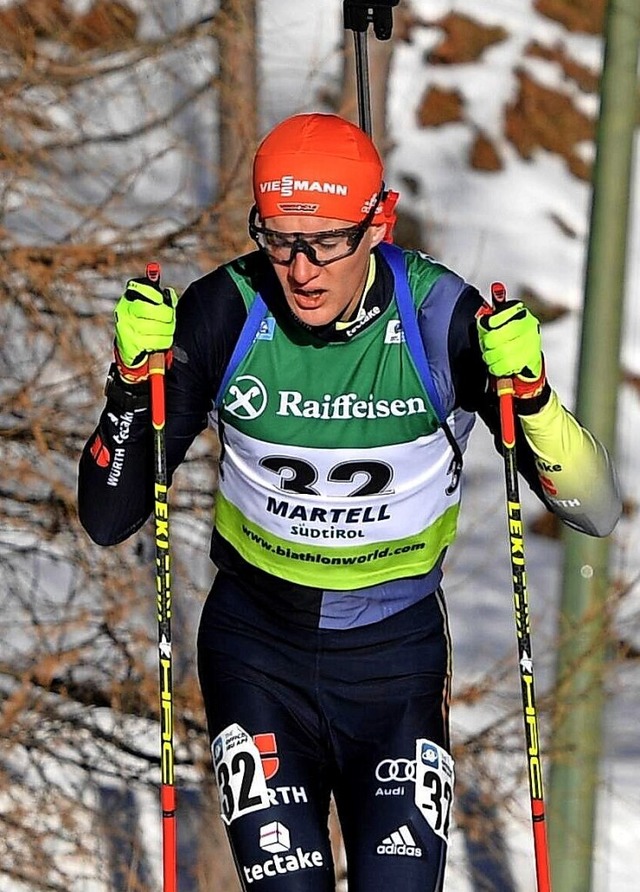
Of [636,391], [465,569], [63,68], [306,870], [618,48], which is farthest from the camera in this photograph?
[636,391]

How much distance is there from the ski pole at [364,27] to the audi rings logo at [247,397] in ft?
3.22

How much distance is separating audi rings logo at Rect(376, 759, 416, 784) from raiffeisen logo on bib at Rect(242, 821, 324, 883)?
0.71 feet

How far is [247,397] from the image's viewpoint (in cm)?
362

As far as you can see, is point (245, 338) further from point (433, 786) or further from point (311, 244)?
point (433, 786)

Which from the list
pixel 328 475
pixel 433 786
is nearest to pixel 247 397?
pixel 328 475

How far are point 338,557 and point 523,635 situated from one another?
1.46 feet

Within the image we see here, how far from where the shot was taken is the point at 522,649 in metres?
3.72

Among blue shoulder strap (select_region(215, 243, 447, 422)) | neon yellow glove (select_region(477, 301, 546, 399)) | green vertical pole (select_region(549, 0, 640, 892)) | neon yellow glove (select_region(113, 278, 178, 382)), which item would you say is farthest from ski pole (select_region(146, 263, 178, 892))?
green vertical pole (select_region(549, 0, 640, 892))

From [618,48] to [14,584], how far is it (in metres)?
3.90

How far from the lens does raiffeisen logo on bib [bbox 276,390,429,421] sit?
362cm

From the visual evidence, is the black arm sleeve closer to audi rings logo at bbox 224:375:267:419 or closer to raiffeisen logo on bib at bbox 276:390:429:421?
audi rings logo at bbox 224:375:267:419

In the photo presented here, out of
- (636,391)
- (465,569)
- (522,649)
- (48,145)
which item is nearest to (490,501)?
(465,569)

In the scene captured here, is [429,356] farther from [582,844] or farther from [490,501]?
[490,501]

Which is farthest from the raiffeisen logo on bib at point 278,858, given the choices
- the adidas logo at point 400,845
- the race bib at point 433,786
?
the race bib at point 433,786
